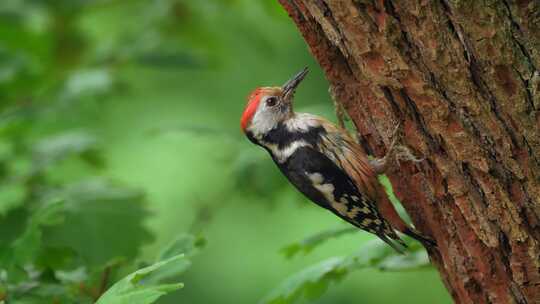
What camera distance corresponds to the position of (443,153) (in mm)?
2531

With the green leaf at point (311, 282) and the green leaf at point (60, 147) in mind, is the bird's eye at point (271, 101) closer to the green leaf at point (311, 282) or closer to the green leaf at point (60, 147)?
the green leaf at point (60, 147)

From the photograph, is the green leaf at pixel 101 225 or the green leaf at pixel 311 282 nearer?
the green leaf at pixel 311 282

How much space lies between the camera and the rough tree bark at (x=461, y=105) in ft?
7.43

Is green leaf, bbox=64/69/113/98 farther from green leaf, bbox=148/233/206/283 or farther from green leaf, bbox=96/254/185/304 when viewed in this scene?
green leaf, bbox=96/254/185/304

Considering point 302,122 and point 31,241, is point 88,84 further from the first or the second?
point 31,241

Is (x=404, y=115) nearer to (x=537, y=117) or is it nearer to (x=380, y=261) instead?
(x=537, y=117)

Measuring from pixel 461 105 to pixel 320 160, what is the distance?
1446mm

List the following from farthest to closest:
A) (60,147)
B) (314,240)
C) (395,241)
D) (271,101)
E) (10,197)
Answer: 1. (60,147)
2. (271,101)
3. (10,197)
4. (395,241)
5. (314,240)

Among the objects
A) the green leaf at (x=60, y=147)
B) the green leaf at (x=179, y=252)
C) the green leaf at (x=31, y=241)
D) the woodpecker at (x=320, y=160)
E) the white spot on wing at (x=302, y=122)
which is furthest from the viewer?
the green leaf at (x=60, y=147)

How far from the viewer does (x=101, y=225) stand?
3.59 metres

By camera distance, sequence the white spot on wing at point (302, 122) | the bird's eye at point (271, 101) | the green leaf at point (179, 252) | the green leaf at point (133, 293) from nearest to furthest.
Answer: the green leaf at point (133, 293) < the green leaf at point (179, 252) < the white spot on wing at point (302, 122) < the bird's eye at point (271, 101)

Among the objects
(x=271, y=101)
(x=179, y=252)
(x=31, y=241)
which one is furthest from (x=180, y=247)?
(x=271, y=101)

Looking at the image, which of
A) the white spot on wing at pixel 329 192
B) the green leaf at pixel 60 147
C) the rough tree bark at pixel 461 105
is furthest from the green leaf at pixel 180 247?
the green leaf at pixel 60 147

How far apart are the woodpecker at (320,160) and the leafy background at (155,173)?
0.54 feet
